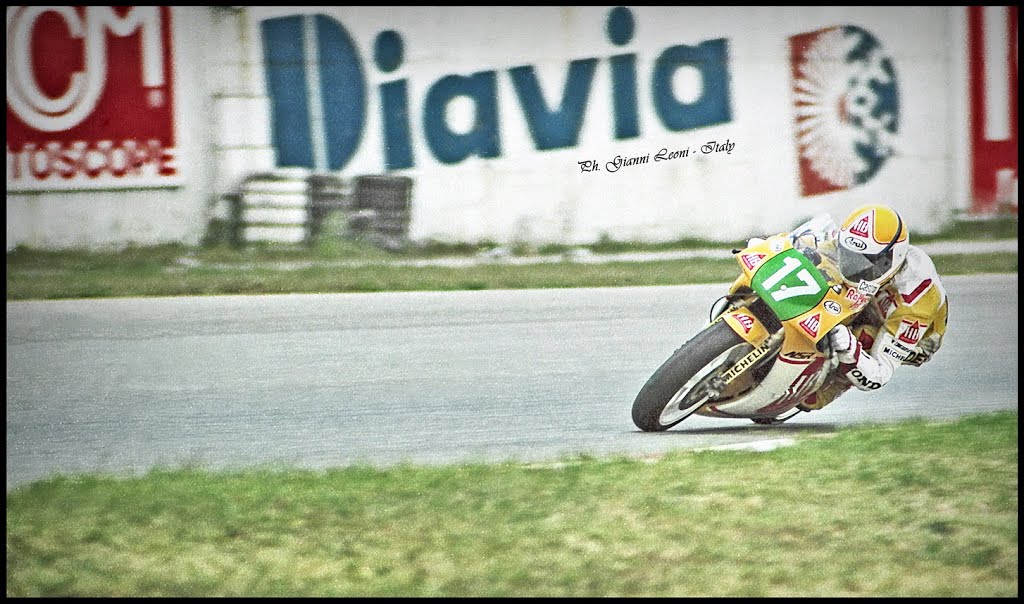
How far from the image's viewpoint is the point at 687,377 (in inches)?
208

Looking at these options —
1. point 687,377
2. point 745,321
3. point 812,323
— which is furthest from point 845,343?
point 687,377

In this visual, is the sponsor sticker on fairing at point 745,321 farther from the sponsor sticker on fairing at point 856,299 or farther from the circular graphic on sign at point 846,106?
the circular graphic on sign at point 846,106

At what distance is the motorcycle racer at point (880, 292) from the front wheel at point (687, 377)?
0.44 metres

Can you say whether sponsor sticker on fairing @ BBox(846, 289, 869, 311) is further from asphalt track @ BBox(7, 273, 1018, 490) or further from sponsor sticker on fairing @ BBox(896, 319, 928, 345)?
asphalt track @ BBox(7, 273, 1018, 490)

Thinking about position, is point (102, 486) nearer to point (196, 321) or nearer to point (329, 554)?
point (329, 554)

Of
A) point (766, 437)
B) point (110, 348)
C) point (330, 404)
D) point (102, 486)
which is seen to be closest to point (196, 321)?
point (110, 348)

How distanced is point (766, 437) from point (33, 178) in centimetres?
679

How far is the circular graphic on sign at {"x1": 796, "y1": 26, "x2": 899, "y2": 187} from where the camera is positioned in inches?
423

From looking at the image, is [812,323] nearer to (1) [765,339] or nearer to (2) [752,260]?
(1) [765,339]

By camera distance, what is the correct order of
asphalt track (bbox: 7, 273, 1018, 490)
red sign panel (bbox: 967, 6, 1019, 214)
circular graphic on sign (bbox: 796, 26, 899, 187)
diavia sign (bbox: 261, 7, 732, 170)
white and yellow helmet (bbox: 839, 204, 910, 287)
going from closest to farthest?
white and yellow helmet (bbox: 839, 204, 910, 287) → asphalt track (bbox: 7, 273, 1018, 490) → diavia sign (bbox: 261, 7, 732, 170) → circular graphic on sign (bbox: 796, 26, 899, 187) → red sign panel (bbox: 967, 6, 1019, 214)

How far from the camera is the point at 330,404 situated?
20.3 ft

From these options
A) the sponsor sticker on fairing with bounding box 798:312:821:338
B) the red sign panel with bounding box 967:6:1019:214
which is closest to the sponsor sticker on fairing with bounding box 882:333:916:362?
the sponsor sticker on fairing with bounding box 798:312:821:338

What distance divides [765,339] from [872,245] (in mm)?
593

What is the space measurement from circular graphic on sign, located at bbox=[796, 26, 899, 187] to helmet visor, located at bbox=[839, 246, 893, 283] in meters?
5.71
